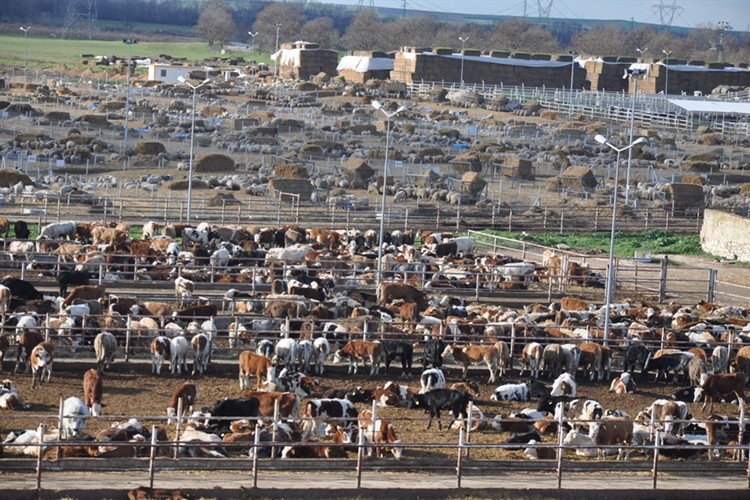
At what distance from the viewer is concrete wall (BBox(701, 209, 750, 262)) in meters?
41.2

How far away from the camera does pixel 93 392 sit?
62.8ft

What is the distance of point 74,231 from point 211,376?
48.6ft

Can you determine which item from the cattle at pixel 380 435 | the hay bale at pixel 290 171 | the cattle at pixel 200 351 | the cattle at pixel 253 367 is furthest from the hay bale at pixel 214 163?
the cattle at pixel 380 435

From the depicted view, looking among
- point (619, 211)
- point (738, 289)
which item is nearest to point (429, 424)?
point (738, 289)

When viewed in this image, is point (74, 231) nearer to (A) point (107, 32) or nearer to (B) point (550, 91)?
(B) point (550, 91)

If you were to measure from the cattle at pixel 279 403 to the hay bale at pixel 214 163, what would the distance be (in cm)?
3730

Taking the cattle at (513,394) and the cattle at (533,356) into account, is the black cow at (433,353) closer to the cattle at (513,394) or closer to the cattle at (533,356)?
the cattle at (533,356)

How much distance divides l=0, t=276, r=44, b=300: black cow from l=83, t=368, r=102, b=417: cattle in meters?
8.00

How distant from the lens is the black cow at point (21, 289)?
26812 mm

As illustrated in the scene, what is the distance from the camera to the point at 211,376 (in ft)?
74.4

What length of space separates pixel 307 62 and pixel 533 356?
101437 mm

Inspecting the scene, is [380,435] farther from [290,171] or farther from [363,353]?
[290,171]

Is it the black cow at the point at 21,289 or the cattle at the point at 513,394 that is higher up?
the black cow at the point at 21,289

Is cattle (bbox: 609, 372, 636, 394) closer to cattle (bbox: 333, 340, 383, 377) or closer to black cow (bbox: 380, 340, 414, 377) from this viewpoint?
black cow (bbox: 380, 340, 414, 377)
